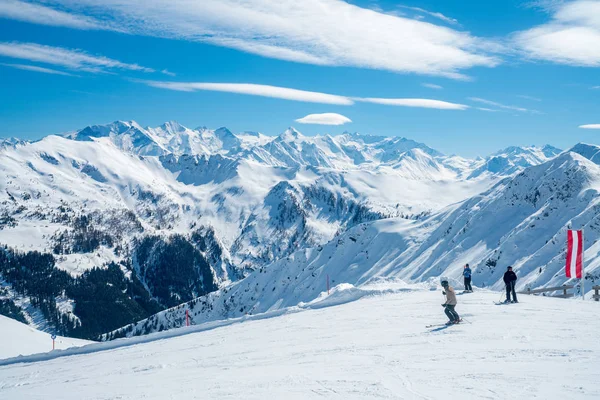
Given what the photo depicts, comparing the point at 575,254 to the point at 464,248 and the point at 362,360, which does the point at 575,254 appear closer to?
the point at 362,360

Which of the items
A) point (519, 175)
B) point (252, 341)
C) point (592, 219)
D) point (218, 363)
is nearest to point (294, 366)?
point (218, 363)

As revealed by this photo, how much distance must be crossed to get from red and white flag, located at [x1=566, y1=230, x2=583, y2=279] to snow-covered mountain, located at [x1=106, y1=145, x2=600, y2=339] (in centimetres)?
6927

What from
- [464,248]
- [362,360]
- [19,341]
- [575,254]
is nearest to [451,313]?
[362,360]

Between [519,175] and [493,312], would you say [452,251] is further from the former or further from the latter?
[493,312]

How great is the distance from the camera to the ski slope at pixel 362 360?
1415cm

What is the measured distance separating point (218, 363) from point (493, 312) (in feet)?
51.9

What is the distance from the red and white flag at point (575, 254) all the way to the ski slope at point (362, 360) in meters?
4.23

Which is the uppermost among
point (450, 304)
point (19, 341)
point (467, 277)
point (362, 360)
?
point (450, 304)

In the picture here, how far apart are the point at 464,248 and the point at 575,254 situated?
123m

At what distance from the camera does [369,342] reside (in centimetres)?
2072

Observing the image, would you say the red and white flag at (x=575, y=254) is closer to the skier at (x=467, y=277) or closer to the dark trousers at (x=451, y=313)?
the skier at (x=467, y=277)

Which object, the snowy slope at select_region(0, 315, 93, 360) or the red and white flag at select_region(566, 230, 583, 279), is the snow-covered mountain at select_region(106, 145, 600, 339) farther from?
the snowy slope at select_region(0, 315, 93, 360)

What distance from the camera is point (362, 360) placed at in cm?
1770

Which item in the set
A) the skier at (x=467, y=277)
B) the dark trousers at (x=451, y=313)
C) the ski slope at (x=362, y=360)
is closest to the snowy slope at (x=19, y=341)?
the ski slope at (x=362, y=360)
